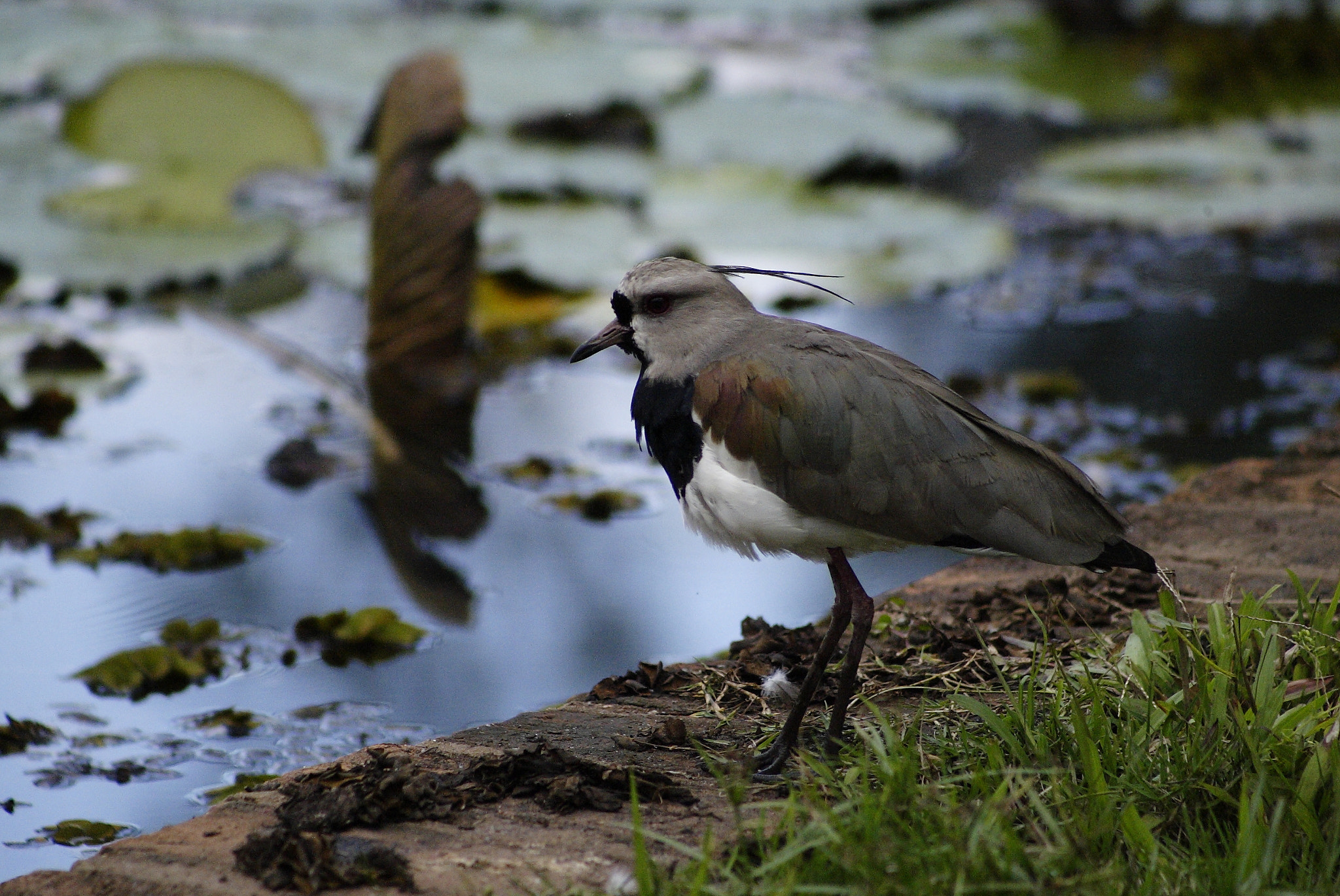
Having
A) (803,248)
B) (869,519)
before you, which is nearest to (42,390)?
(803,248)

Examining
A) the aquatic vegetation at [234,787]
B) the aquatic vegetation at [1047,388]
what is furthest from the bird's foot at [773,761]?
the aquatic vegetation at [1047,388]

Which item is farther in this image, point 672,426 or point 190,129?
point 190,129

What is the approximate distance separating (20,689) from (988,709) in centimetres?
220

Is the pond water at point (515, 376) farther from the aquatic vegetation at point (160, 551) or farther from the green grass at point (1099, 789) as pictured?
Result: the green grass at point (1099, 789)

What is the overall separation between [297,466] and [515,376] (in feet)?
3.60

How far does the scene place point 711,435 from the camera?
254 cm

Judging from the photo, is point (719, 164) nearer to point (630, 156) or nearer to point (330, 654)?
point (630, 156)

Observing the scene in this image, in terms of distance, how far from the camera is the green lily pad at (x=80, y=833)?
257cm

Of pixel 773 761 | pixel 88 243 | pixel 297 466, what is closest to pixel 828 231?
pixel 297 466

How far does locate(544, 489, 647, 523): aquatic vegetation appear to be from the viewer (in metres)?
4.21

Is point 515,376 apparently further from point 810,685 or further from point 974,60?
point 974,60

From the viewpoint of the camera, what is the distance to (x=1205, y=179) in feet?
23.5

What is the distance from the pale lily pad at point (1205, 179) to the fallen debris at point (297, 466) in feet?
12.9

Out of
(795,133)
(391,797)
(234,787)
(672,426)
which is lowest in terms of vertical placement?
(234,787)
